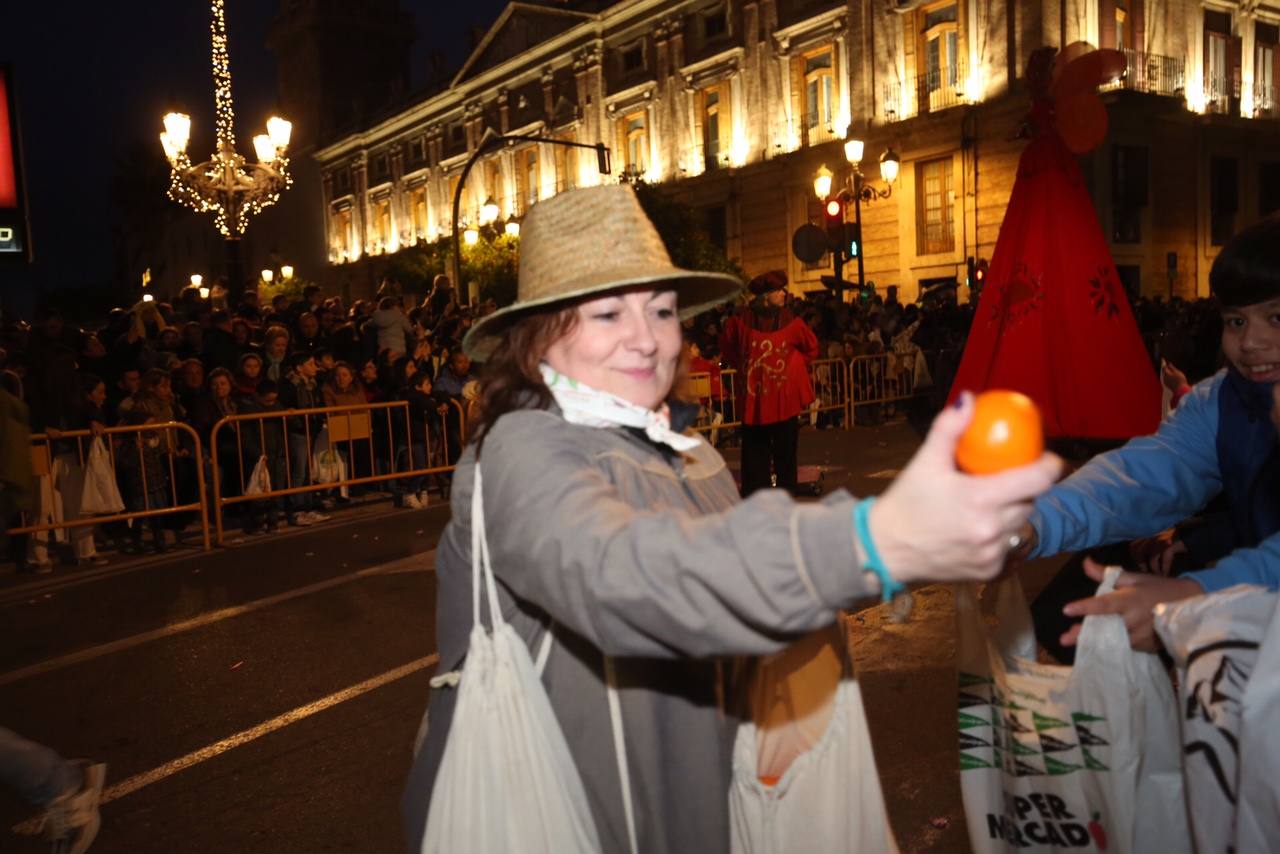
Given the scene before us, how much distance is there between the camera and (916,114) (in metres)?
29.7

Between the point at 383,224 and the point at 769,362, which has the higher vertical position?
the point at 383,224

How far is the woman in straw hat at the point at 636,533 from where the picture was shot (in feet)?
3.65

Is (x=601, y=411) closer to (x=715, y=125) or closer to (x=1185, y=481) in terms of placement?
(x=1185, y=481)

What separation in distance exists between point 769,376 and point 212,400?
5132 mm

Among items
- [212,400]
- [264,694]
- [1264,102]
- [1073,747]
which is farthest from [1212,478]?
[1264,102]

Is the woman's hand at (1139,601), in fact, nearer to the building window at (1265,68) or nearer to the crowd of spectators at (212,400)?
the crowd of spectators at (212,400)

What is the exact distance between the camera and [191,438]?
880cm

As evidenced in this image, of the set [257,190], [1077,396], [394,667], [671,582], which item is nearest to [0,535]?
[394,667]

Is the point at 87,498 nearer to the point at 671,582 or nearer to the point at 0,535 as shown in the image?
the point at 0,535

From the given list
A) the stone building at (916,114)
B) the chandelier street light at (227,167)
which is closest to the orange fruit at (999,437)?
the chandelier street light at (227,167)

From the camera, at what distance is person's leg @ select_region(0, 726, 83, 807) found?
3.10m

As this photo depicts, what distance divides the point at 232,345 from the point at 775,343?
233 inches

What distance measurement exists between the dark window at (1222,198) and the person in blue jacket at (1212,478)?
106 feet

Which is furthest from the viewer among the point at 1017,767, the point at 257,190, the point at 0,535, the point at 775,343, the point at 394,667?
the point at 257,190
